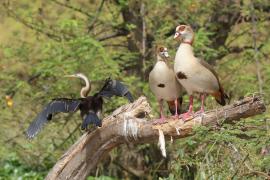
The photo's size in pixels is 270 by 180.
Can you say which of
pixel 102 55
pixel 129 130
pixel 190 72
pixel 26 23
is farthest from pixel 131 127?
pixel 26 23

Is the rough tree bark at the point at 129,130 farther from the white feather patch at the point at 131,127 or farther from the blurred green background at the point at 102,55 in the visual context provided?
the blurred green background at the point at 102,55

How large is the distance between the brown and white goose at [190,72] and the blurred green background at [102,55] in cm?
372

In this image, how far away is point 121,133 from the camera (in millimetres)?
6258

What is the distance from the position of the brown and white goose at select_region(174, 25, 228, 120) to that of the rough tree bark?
180mm

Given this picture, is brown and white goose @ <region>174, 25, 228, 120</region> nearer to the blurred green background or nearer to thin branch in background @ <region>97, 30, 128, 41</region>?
the blurred green background

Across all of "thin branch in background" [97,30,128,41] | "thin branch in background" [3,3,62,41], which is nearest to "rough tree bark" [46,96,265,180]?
"thin branch in background" [3,3,62,41]

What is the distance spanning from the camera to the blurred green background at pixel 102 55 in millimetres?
10242

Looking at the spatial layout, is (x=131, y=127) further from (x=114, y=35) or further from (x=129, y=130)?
(x=114, y=35)

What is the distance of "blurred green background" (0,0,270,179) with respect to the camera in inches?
403

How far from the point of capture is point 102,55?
10.1 meters

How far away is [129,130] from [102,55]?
4.02 metres

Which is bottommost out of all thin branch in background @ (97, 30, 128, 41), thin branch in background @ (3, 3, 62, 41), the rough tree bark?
the rough tree bark

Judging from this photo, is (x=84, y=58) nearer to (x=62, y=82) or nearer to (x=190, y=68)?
(x=62, y=82)

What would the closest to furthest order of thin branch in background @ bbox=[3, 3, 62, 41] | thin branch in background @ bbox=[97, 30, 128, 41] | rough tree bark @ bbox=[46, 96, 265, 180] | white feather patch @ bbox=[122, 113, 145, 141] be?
rough tree bark @ bbox=[46, 96, 265, 180], white feather patch @ bbox=[122, 113, 145, 141], thin branch in background @ bbox=[3, 3, 62, 41], thin branch in background @ bbox=[97, 30, 128, 41]
